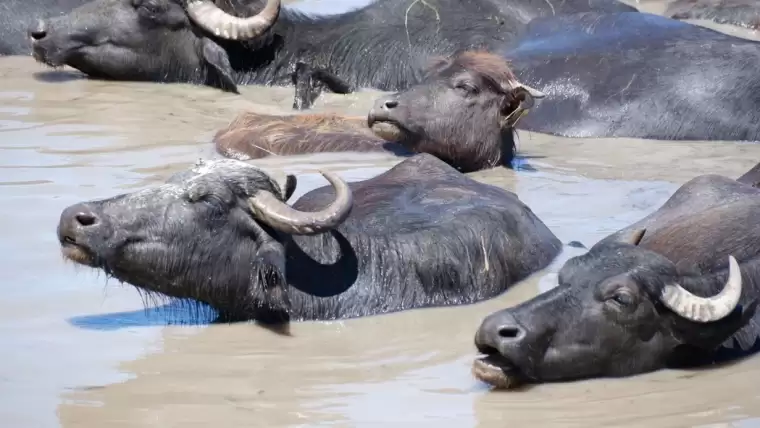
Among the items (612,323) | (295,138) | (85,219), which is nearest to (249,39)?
(295,138)

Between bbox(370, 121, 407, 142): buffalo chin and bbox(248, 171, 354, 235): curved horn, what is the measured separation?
3285 millimetres

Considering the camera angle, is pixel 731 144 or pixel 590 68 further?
pixel 590 68

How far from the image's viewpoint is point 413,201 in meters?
8.09

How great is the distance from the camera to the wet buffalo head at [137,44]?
524 inches

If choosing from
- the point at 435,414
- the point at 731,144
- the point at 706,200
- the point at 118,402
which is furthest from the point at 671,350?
the point at 731,144

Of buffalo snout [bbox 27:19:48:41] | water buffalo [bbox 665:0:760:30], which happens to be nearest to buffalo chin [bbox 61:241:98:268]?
buffalo snout [bbox 27:19:48:41]

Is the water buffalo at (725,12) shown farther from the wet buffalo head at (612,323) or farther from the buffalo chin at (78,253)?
the buffalo chin at (78,253)

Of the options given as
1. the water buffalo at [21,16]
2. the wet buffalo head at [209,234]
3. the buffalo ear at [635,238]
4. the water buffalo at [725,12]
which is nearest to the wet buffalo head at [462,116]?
the wet buffalo head at [209,234]

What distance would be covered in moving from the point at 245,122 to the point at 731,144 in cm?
339

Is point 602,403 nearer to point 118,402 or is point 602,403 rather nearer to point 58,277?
point 118,402

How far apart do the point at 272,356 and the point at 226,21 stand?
687 cm

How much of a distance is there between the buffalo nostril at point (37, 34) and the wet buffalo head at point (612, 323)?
7893 mm

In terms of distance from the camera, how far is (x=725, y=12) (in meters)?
17.1

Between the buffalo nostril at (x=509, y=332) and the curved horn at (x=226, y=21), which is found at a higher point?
the buffalo nostril at (x=509, y=332)
